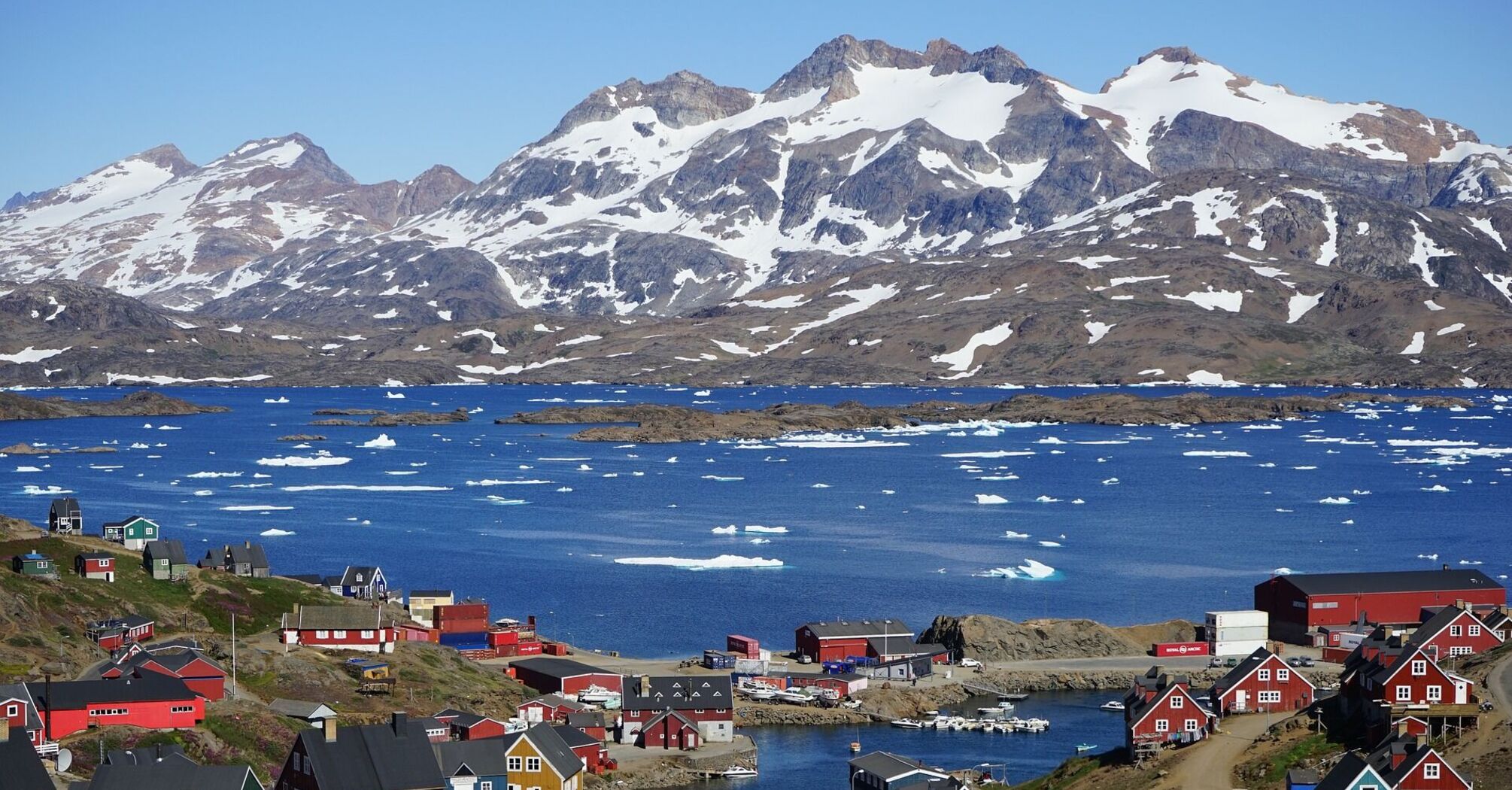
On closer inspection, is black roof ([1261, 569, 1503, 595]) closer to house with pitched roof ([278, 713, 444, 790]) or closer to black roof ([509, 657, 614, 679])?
black roof ([509, 657, 614, 679])

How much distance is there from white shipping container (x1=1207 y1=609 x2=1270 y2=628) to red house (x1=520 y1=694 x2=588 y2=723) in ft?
91.1

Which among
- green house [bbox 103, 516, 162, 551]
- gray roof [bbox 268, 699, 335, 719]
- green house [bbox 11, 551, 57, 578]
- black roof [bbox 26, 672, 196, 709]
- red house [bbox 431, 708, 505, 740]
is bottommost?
red house [bbox 431, 708, 505, 740]

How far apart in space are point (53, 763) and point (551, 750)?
11879mm

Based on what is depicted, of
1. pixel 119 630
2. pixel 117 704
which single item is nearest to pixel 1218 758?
pixel 117 704

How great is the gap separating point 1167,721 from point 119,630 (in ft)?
112

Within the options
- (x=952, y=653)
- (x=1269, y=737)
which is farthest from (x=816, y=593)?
(x=1269, y=737)

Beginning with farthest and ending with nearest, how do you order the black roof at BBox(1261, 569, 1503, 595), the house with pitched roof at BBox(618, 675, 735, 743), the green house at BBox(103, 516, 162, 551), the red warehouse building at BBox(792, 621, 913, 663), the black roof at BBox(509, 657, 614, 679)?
the green house at BBox(103, 516, 162, 551), the black roof at BBox(1261, 569, 1503, 595), the red warehouse building at BBox(792, 621, 913, 663), the black roof at BBox(509, 657, 614, 679), the house with pitched roof at BBox(618, 675, 735, 743)

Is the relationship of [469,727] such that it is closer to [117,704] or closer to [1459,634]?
[117,704]

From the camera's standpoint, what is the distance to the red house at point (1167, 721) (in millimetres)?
53125

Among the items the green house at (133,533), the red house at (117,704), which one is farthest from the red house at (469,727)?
the green house at (133,533)

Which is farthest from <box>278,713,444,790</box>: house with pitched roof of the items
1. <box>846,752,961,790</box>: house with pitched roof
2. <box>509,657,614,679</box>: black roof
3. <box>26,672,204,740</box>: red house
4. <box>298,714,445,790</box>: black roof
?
<box>509,657,614,679</box>: black roof

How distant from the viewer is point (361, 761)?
41.0 metres

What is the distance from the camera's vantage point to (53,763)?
45875 millimetres

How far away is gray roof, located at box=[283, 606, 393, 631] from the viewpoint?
68.8m
